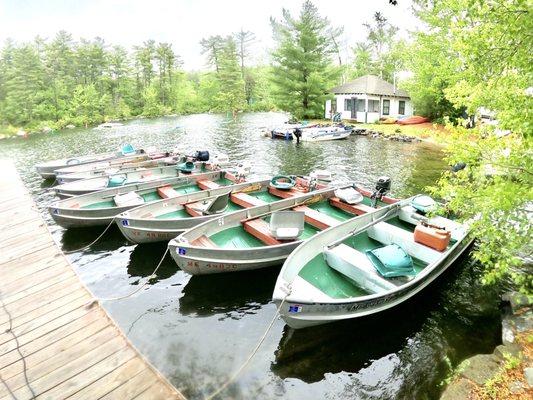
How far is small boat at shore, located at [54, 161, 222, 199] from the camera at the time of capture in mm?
13820

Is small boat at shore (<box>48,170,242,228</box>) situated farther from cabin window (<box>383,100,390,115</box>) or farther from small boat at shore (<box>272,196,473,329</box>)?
cabin window (<box>383,100,390,115</box>)

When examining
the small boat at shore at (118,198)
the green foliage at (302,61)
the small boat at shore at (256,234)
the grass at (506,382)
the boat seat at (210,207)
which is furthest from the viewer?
the green foliage at (302,61)

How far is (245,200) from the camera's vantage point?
1173cm

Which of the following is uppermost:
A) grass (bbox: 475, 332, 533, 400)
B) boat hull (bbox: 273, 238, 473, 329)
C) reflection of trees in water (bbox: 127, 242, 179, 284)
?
boat hull (bbox: 273, 238, 473, 329)

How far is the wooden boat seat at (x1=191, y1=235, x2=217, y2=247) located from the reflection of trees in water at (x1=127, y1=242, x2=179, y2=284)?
65.1 inches

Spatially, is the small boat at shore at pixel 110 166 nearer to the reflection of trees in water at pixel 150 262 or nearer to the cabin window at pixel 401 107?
the reflection of trees in water at pixel 150 262

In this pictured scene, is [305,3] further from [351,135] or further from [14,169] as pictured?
[14,169]

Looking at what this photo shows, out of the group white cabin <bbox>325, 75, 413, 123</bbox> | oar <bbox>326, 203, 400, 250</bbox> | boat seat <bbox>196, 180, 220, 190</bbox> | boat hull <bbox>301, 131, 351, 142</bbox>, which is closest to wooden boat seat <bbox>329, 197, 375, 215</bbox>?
oar <bbox>326, 203, 400, 250</bbox>

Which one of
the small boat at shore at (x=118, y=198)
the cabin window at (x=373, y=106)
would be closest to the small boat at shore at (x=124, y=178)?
the small boat at shore at (x=118, y=198)

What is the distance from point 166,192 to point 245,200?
3547mm

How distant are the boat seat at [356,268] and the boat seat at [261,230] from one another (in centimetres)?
165

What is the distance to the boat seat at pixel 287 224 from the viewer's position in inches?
341

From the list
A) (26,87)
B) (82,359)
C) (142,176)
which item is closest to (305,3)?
(142,176)

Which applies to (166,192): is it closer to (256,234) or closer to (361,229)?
(256,234)
